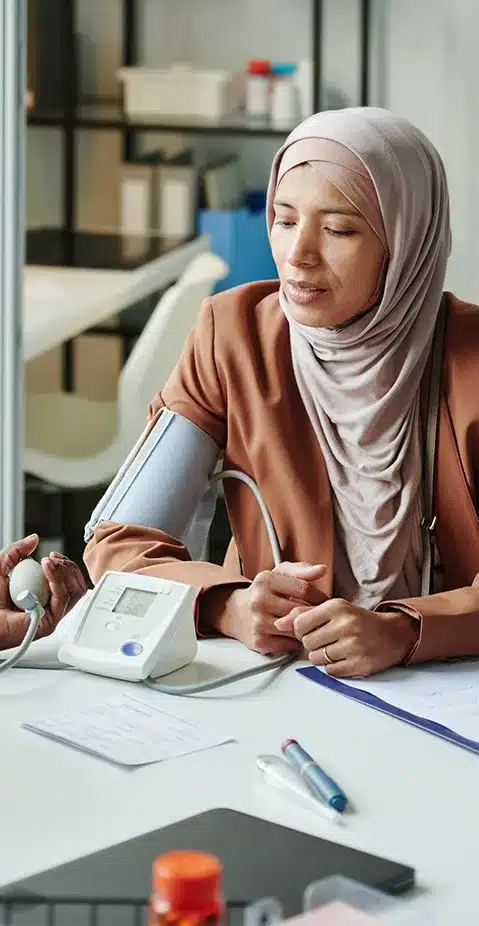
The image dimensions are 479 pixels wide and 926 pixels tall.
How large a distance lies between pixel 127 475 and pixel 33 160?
1.64 meters

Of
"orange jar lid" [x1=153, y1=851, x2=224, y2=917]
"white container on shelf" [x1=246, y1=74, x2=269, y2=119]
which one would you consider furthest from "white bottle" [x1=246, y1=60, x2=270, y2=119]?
"orange jar lid" [x1=153, y1=851, x2=224, y2=917]

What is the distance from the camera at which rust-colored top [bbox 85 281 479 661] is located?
159cm

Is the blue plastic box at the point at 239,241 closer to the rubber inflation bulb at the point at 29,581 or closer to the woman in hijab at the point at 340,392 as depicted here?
the woman in hijab at the point at 340,392

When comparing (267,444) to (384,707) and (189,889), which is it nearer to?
(384,707)

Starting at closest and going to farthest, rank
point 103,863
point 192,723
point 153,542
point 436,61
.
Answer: point 103,863 → point 192,723 → point 153,542 → point 436,61

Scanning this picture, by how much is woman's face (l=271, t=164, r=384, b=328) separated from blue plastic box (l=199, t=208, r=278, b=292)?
156 centimetres

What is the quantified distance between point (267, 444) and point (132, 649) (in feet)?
1.30

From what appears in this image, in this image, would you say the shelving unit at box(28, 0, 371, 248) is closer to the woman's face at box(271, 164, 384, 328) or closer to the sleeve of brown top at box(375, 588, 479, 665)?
the woman's face at box(271, 164, 384, 328)

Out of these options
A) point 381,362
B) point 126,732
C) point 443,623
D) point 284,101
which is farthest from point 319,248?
point 284,101

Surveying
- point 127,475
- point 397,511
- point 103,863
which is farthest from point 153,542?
point 103,863

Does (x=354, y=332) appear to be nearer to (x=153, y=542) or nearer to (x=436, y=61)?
(x=153, y=542)

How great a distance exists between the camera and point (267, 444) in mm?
1633

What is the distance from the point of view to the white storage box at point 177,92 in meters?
3.03

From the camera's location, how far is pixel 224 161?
3084 millimetres
